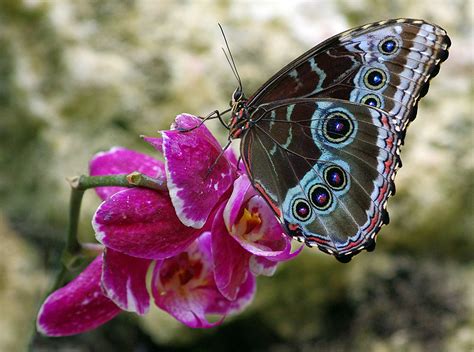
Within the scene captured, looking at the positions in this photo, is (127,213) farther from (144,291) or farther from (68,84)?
(68,84)

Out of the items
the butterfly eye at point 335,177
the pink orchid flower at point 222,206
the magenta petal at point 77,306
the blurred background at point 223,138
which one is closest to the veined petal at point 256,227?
the pink orchid flower at point 222,206

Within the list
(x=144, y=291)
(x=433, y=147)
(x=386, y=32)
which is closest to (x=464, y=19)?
(x=433, y=147)

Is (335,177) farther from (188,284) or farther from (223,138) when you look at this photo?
(223,138)

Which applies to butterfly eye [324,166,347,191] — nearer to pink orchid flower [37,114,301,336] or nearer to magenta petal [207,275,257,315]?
pink orchid flower [37,114,301,336]

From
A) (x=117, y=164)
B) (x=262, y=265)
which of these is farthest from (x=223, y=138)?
(x=262, y=265)

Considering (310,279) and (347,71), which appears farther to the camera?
(310,279)

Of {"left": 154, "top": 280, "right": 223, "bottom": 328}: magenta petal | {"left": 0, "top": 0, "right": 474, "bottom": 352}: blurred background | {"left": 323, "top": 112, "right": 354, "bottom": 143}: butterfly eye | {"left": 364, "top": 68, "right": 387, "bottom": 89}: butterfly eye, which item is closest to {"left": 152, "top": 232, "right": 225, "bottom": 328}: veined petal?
{"left": 154, "top": 280, "right": 223, "bottom": 328}: magenta petal
